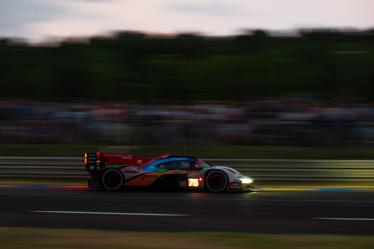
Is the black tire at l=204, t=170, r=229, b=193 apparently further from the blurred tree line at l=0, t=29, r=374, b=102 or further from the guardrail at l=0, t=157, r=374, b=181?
the blurred tree line at l=0, t=29, r=374, b=102

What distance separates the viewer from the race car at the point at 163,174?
42.8 ft

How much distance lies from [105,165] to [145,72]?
2523cm

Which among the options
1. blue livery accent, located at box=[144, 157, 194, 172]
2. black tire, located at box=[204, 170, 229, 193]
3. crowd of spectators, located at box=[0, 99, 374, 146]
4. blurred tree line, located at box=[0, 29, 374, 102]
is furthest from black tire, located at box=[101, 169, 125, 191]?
blurred tree line, located at box=[0, 29, 374, 102]

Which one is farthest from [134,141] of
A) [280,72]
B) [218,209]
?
[280,72]

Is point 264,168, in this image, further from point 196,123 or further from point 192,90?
point 192,90

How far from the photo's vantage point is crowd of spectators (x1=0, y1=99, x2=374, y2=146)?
17109 millimetres

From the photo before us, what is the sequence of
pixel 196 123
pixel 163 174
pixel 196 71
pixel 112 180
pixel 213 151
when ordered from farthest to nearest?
→ pixel 196 71 < pixel 196 123 < pixel 213 151 < pixel 112 180 < pixel 163 174

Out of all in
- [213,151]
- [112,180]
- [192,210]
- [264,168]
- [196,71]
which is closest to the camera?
[192,210]

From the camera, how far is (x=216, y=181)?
13.1 metres

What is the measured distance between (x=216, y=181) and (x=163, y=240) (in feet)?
20.4

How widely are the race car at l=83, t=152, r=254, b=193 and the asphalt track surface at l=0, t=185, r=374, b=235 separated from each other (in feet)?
1.24

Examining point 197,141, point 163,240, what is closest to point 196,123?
point 197,141

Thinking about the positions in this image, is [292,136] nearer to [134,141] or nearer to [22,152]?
[134,141]

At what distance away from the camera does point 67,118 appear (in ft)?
61.4
